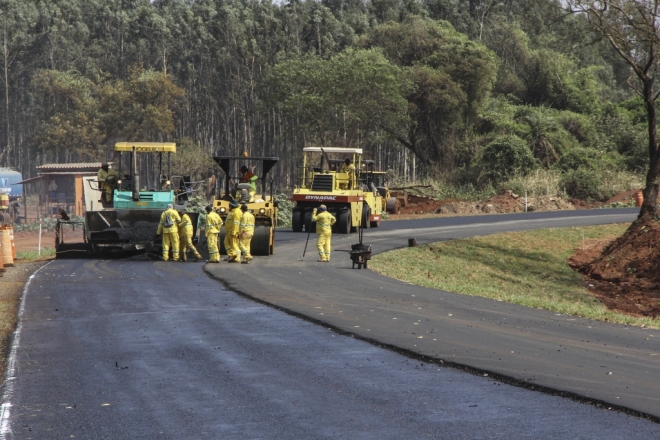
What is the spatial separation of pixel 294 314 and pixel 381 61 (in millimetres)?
44686

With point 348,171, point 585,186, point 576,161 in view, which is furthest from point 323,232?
point 576,161

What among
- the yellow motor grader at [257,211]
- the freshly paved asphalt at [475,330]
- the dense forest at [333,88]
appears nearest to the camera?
the freshly paved asphalt at [475,330]

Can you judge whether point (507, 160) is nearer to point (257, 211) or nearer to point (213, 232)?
point (257, 211)

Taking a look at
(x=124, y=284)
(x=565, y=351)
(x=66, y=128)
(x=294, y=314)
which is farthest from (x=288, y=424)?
(x=66, y=128)

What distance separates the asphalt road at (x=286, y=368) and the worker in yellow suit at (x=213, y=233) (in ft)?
17.3

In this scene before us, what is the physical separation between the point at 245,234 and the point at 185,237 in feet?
5.43

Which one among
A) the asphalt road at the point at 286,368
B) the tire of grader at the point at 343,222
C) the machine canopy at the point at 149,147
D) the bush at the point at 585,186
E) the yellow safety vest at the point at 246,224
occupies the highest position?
the machine canopy at the point at 149,147

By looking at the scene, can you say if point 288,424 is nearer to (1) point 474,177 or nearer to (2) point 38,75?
(1) point 474,177

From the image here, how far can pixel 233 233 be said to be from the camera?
23.5 metres

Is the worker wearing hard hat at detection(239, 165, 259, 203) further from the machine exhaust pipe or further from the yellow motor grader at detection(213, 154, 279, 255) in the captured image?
the machine exhaust pipe

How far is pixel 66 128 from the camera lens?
239 ft

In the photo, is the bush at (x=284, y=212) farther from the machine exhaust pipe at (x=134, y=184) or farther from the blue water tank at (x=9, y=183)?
the blue water tank at (x=9, y=183)

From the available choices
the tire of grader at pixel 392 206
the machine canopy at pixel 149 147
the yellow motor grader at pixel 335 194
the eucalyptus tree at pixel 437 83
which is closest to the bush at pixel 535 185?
the eucalyptus tree at pixel 437 83

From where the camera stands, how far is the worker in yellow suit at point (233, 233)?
76.8ft
